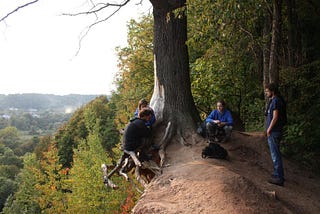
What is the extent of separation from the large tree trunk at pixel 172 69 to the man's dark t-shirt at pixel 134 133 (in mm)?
799

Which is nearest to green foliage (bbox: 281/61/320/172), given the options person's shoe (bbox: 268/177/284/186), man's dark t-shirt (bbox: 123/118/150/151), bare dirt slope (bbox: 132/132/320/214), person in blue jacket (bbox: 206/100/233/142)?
bare dirt slope (bbox: 132/132/320/214)

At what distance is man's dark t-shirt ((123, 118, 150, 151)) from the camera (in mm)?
6949

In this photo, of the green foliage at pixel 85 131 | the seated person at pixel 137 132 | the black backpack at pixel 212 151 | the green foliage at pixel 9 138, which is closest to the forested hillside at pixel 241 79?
the black backpack at pixel 212 151

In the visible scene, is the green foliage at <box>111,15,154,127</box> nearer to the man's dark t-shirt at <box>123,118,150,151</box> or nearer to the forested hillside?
the forested hillside

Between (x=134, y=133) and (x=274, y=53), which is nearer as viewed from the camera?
(x=134, y=133)

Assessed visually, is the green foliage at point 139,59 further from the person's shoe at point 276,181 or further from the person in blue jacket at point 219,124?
the person's shoe at point 276,181

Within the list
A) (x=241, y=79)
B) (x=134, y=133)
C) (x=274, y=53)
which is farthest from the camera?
(x=241, y=79)

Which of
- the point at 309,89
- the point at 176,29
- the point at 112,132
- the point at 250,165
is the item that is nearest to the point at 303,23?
the point at 309,89

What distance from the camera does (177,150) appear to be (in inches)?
281

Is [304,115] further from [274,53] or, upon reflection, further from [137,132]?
[137,132]

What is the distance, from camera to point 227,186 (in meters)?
4.72

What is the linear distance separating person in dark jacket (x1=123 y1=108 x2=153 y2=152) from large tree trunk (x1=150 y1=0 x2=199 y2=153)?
2.36 feet

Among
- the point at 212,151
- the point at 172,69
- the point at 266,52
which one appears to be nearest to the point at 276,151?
the point at 212,151

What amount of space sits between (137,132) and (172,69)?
1942mm
